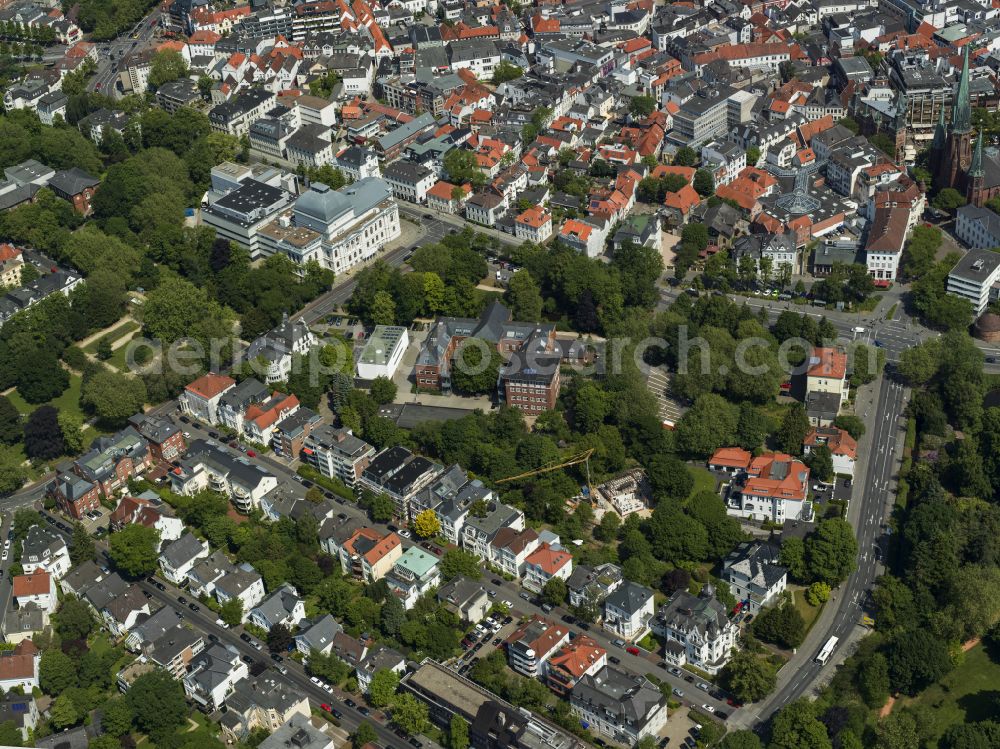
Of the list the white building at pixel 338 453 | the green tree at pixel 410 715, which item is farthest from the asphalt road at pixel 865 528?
the white building at pixel 338 453

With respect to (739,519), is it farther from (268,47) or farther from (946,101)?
(268,47)

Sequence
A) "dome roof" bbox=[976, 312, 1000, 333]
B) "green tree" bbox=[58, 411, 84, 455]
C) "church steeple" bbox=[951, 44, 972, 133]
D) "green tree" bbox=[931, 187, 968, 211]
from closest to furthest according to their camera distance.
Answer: "green tree" bbox=[58, 411, 84, 455] → "dome roof" bbox=[976, 312, 1000, 333] → "church steeple" bbox=[951, 44, 972, 133] → "green tree" bbox=[931, 187, 968, 211]

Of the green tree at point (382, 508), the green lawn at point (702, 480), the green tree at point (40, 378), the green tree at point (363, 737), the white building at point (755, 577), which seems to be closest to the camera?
the green tree at point (363, 737)

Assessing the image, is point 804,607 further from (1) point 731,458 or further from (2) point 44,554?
(2) point 44,554

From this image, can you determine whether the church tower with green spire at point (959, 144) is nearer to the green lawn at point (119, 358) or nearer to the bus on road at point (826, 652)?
the bus on road at point (826, 652)

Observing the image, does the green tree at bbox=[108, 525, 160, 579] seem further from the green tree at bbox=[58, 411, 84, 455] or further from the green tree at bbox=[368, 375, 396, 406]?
the green tree at bbox=[368, 375, 396, 406]

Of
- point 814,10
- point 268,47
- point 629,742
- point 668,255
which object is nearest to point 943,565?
point 629,742

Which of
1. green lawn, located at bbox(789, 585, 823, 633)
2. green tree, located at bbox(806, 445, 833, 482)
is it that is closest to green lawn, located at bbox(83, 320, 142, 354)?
green tree, located at bbox(806, 445, 833, 482)
